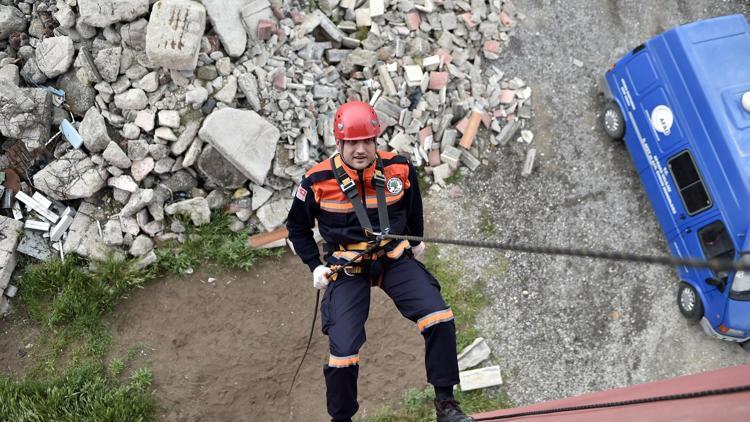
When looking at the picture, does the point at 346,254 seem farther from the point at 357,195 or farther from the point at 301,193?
the point at 301,193

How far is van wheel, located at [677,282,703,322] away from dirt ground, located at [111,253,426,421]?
10.9ft

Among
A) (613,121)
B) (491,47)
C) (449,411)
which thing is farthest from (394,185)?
(613,121)

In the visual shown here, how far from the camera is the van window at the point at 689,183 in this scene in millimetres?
7213

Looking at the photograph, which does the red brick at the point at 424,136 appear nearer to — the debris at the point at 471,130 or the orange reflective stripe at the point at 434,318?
the debris at the point at 471,130

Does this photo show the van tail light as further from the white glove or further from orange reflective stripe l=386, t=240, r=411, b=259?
the white glove

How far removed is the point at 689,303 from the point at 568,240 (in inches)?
62.3

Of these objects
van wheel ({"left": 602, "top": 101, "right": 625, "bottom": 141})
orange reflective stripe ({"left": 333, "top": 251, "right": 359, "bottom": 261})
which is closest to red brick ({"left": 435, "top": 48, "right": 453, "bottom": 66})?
van wheel ({"left": 602, "top": 101, "right": 625, "bottom": 141})

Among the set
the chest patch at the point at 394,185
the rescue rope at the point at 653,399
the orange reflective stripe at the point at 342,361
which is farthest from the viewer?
the chest patch at the point at 394,185

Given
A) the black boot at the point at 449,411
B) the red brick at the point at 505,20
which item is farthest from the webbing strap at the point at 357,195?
the red brick at the point at 505,20

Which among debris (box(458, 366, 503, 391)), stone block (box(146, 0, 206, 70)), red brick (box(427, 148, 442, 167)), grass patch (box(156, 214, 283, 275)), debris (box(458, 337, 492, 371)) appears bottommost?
debris (box(458, 366, 503, 391))

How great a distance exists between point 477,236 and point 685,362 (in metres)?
2.87

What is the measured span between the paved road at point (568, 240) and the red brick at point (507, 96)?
1.30ft

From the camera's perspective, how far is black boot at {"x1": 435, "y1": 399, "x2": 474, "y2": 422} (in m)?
4.26

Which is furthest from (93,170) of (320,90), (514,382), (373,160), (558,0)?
(558,0)
